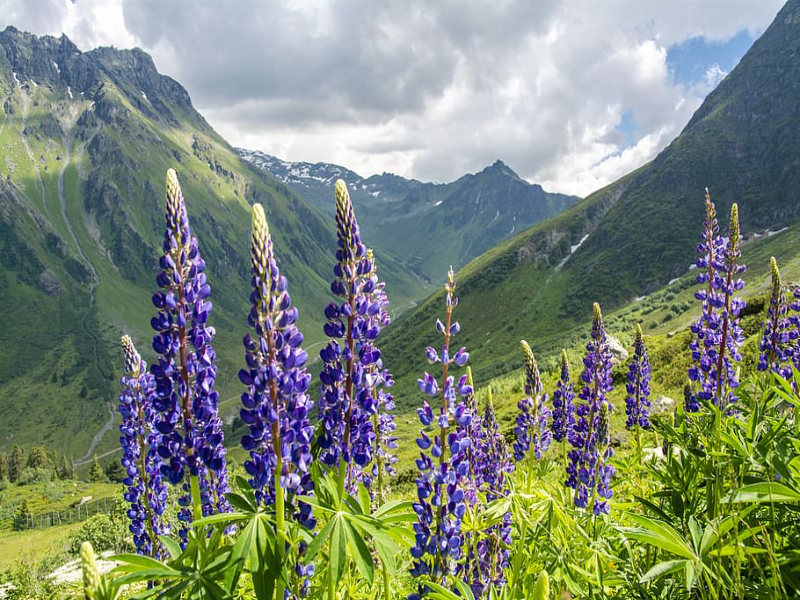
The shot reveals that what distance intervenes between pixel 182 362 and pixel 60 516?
11030 centimetres

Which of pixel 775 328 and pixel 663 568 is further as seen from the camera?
pixel 775 328

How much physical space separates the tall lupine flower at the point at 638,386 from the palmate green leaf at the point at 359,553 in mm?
7241

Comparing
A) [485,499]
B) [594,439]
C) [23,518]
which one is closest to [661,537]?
[485,499]

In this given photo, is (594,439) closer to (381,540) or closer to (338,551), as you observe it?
(381,540)

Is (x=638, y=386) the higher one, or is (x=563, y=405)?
(x=638, y=386)

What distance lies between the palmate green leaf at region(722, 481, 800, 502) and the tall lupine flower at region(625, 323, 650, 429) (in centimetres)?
622

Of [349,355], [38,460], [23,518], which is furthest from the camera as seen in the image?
[38,460]

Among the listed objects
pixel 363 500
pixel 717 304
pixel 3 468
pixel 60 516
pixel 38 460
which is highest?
pixel 717 304

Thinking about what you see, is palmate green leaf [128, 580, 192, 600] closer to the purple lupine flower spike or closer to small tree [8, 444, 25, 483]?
the purple lupine flower spike

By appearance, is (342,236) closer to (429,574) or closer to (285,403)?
(285,403)

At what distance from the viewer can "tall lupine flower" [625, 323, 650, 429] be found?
8704mm

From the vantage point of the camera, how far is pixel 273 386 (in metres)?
3.18

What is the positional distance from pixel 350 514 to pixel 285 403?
90 centimetres

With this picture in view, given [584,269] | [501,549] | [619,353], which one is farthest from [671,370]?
[584,269]
